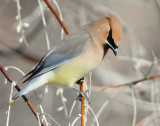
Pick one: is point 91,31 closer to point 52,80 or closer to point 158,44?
point 52,80

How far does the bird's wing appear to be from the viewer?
11.0 ft

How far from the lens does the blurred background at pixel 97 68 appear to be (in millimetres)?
4453

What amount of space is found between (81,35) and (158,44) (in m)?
3.33

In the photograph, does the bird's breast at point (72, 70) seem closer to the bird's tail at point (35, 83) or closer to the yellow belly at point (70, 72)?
the yellow belly at point (70, 72)

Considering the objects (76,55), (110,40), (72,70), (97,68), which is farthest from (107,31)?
(97,68)

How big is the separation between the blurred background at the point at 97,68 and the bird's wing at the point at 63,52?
656mm

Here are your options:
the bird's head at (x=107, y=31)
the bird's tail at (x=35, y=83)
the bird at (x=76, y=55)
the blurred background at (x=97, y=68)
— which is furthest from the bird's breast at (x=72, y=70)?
the blurred background at (x=97, y=68)

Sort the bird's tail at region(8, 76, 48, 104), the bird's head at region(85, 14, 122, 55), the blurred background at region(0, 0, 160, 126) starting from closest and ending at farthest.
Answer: the bird's tail at region(8, 76, 48, 104) → the bird's head at region(85, 14, 122, 55) → the blurred background at region(0, 0, 160, 126)

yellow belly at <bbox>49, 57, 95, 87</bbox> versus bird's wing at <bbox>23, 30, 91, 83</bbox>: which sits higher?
bird's wing at <bbox>23, 30, 91, 83</bbox>

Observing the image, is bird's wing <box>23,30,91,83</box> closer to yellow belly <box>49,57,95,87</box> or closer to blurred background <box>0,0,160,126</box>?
yellow belly <box>49,57,95,87</box>

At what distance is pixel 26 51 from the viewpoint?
4559mm

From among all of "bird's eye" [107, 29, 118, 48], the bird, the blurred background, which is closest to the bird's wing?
the bird

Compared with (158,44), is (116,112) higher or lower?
lower

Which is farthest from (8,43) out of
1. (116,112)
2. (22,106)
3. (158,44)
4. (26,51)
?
(158,44)
